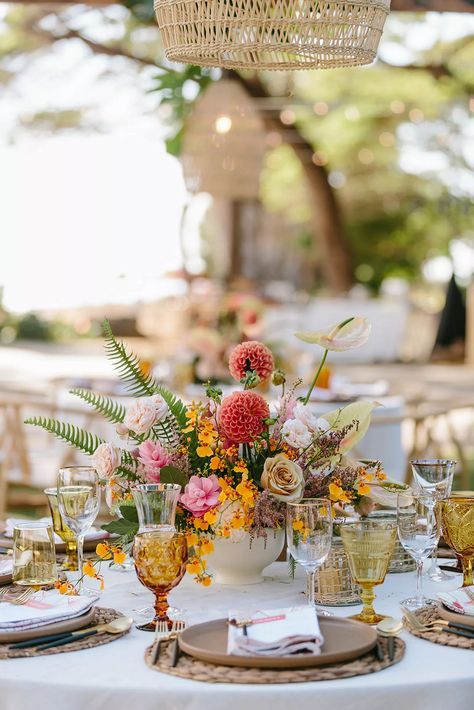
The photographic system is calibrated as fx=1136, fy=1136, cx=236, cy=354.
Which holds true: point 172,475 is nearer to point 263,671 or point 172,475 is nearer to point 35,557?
point 35,557

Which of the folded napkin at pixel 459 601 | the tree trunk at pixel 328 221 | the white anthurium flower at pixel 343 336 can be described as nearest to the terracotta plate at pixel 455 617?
the folded napkin at pixel 459 601

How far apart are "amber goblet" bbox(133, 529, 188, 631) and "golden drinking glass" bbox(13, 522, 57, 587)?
0.35 metres

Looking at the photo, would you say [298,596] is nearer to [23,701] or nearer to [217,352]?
[23,701]

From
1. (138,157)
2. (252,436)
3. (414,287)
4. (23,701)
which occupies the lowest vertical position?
(23,701)

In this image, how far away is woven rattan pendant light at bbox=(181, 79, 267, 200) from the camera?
6.87m

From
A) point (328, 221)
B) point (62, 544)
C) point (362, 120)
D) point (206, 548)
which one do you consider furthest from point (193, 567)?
point (362, 120)

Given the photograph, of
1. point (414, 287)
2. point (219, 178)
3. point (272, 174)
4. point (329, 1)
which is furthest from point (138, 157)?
point (329, 1)

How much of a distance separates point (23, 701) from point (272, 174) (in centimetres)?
1941

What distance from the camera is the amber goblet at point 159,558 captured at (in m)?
1.83

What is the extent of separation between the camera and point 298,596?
214cm

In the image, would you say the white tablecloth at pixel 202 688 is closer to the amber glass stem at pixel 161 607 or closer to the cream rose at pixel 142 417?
the amber glass stem at pixel 161 607

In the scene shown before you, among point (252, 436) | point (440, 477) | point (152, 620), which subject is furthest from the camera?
point (440, 477)

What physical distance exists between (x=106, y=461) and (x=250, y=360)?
0.34 metres

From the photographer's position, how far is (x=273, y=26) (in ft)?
7.18
